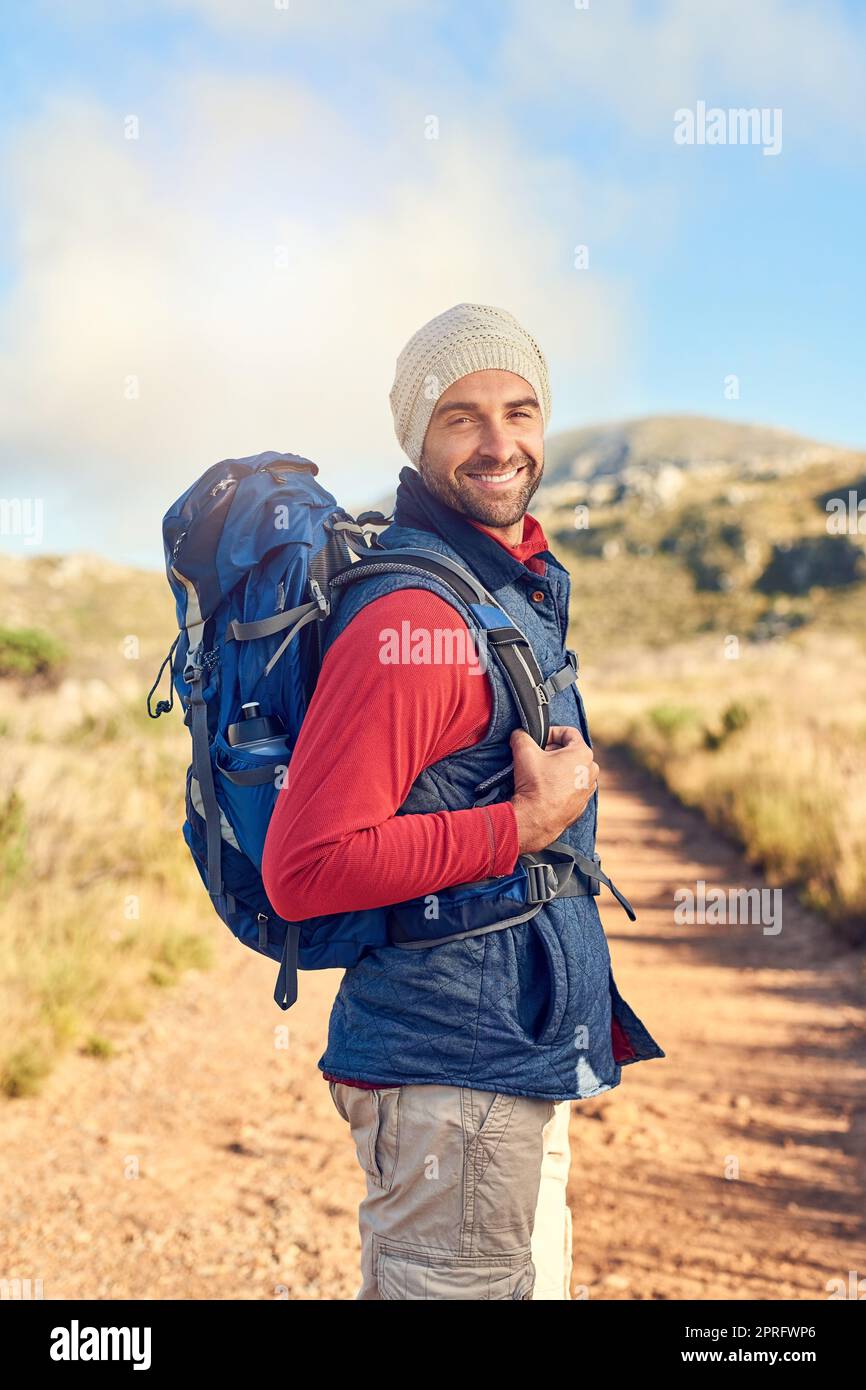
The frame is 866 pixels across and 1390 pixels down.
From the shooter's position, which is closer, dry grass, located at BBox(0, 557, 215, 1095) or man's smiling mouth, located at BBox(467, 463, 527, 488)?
man's smiling mouth, located at BBox(467, 463, 527, 488)

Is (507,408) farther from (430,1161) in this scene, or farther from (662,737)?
(662,737)

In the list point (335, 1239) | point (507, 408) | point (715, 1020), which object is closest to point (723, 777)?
point (715, 1020)

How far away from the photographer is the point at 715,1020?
→ 20.2 feet

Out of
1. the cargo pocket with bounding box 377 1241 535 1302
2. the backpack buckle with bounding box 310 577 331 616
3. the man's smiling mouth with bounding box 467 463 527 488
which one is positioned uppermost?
the man's smiling mouth with bounding box 467 463 527 488

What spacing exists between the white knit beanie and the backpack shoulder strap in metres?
0.39

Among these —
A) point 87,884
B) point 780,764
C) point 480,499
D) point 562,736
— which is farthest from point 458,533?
point 780,764

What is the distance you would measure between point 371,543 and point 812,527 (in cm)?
6515

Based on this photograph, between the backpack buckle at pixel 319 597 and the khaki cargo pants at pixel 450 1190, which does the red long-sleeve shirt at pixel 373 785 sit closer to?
the backpack buckle at pixel 319 597

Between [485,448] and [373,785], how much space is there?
0.71 m

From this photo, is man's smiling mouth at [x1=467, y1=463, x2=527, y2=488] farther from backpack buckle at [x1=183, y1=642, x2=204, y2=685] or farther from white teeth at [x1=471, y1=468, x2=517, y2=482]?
backpack buckle at [x1=183, y1=642, x2=204, y2=685]

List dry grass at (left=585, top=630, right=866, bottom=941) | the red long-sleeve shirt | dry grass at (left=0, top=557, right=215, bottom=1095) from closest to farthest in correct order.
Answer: the red long-sleeve shirt, dry grass at (left=0, top=557, right=215, bottom=1095), dry grass at (left=585, top=630, right=866, bottom=941)

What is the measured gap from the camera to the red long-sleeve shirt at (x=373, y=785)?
171 cm

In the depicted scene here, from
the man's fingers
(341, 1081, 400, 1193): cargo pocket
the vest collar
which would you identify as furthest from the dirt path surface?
the vest collar

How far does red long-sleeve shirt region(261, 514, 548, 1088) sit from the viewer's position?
1.71 meters
